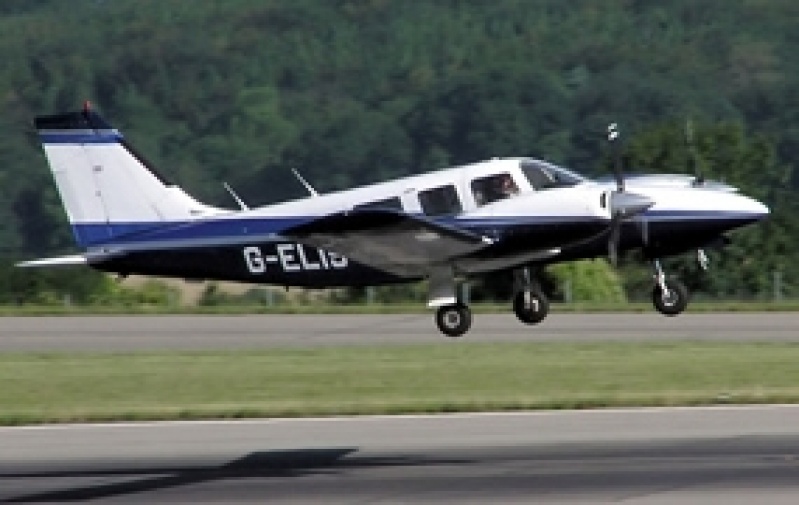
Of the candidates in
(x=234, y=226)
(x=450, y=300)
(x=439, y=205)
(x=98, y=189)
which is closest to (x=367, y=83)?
(x=98, y=189)

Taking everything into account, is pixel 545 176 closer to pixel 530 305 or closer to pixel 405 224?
pixel 530 305

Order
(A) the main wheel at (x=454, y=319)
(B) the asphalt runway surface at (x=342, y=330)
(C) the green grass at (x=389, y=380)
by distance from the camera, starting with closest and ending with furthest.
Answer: (C) the green grass at (x=389, y=380) → (A) the main wheel at (x=454, y=319) → (B) the asphalt runway surface at (x=342, y=330)

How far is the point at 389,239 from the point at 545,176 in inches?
96.5

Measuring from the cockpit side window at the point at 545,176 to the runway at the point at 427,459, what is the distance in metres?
4.16

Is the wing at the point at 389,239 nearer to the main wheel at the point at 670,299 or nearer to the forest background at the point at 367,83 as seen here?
the main wheel at the point at 670,299

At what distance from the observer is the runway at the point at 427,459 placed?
19688 millimetres

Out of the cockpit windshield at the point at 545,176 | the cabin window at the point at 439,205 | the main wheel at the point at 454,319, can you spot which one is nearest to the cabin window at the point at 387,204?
the cabin window at the point at 439,205

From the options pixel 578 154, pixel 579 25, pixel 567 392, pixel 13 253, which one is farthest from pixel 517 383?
pixel 579 25

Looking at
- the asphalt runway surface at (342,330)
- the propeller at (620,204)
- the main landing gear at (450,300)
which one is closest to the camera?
the propeller at (620,204)

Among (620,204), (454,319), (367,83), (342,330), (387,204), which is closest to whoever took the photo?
(620,204)

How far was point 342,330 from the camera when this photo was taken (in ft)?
136

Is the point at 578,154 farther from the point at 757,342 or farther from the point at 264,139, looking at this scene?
the point at 757,342

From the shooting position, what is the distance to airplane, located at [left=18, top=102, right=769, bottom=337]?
2938cm

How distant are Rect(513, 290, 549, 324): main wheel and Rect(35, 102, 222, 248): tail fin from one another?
5.12 meters
